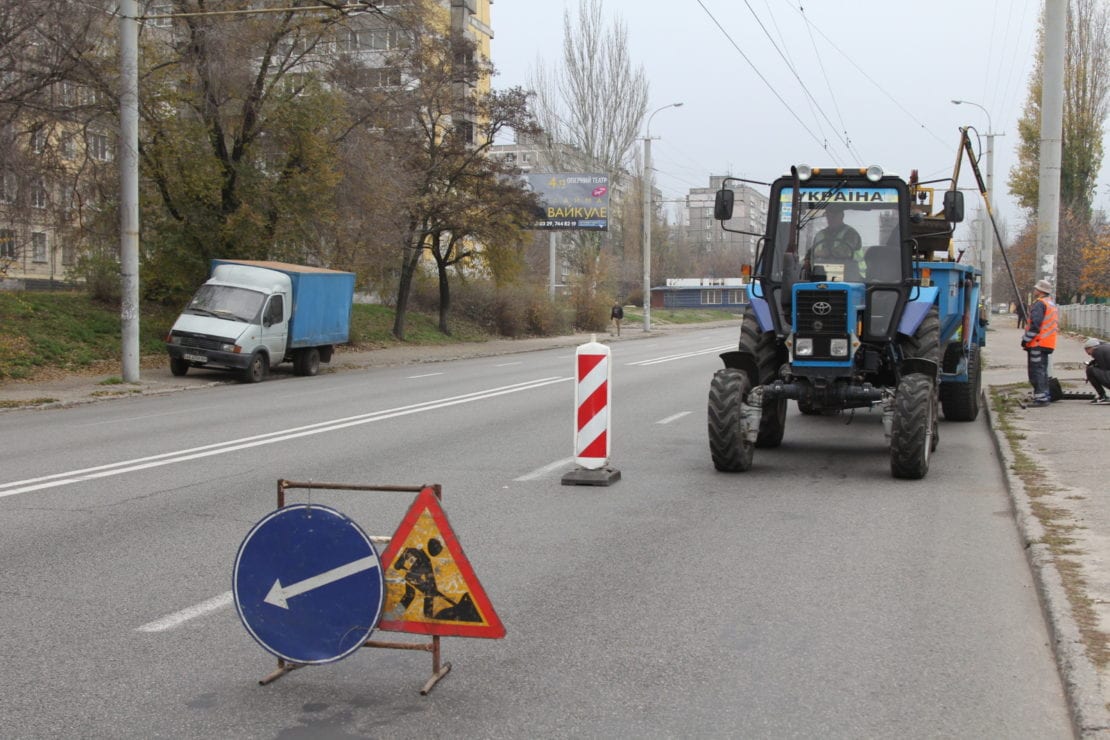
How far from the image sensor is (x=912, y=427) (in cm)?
1005

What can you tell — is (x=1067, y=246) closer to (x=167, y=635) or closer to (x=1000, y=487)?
(x=1000, y=487)

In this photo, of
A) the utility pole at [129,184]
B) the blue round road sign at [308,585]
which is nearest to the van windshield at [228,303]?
the utility pole at [129,184]

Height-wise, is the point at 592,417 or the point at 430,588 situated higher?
the point at 592,417

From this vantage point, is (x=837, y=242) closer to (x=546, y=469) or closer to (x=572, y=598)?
(x=546, y=469)

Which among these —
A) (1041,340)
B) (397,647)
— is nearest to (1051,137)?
(1041,340)

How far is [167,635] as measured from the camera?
18.2 feet

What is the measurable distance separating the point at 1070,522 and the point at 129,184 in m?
18.5

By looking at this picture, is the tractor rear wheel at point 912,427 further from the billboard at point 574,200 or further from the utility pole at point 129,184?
the billboard at point 574,200

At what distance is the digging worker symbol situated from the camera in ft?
15.9

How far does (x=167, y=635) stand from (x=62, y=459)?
22.8 feet

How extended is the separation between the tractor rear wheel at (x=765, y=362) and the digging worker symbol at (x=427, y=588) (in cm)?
676

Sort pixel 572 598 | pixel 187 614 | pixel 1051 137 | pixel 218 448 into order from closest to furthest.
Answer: pixel 187 614 → pixel 572 598 → pixel 218 448 → pixel 1051 137

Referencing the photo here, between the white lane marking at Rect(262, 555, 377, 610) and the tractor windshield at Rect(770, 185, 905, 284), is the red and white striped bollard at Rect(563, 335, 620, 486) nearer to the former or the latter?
the tractor windshield at Rect(770, 185, 905, 284)

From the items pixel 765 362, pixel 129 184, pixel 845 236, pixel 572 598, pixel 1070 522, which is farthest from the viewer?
pixel 129 184
